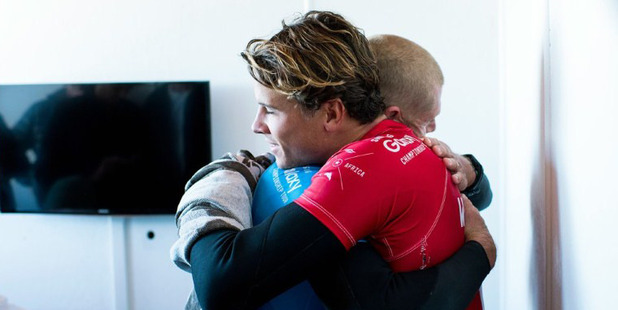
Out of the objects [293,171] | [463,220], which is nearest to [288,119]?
[293,171]

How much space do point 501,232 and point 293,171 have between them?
1633 mm

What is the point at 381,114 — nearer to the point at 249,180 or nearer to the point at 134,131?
the point at 249,180

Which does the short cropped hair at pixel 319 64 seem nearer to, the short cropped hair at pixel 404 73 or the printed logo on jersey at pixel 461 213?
the short cropped hair at pixel 404 73

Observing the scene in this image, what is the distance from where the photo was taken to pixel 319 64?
113cm

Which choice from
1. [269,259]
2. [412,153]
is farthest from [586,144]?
[269,259]

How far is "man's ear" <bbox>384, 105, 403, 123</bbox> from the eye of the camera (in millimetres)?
1385

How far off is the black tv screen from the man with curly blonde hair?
6.07 ft

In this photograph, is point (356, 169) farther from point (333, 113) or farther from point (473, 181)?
point (473, 181)

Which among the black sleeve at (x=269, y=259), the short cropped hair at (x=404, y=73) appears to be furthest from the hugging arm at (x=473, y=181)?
the black sleeve at (x=269, y=259)

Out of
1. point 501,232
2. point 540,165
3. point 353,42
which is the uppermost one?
point 353,42

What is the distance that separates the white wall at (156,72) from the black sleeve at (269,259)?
6.13 ft

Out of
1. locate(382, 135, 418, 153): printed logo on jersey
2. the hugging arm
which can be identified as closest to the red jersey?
locate(382, 135, 418, 153): printed logo on jersey

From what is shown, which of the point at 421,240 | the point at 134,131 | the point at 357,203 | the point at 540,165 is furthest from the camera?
the point at 134,131

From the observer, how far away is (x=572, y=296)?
3.73ft
